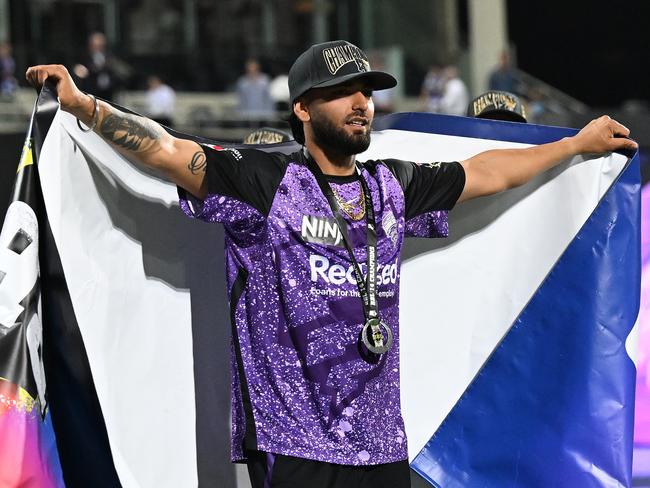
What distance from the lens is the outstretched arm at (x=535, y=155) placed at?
4.12 meters

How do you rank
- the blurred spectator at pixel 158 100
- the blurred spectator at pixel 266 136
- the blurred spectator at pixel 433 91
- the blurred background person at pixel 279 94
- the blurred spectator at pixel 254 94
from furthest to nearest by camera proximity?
the blurred spectator at pixel 433 91 → the blurred spectator at pixel 254 94 → the blurred spectator at pixel 158 100 → the blurred background person at pixel 279 94 → the blurred spectator at pixel 266 136

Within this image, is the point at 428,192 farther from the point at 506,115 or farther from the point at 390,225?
the point at 506,115

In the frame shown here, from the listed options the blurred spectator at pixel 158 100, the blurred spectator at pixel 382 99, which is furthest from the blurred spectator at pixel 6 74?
the blurred spectator at pixel 382 99

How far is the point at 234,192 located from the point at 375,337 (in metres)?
0.62

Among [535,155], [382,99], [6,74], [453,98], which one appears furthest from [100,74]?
[535,155]

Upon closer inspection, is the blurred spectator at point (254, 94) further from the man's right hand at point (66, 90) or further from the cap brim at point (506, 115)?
the man's right hand at point (66, 90)

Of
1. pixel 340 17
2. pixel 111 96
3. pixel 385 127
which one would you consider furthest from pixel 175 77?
pixel 385 127

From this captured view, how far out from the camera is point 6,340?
3.57m

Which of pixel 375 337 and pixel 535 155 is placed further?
pixel 535 155

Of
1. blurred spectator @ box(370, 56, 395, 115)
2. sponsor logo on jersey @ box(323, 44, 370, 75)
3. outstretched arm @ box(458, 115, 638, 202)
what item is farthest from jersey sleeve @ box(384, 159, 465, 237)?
blurred spectator @ box(370, 56, 395, 115)

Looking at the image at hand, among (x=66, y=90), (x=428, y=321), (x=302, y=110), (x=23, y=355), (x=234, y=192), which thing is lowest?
(x=428, y=321)

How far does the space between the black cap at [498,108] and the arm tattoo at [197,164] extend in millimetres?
1779

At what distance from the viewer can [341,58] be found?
3.68 metres

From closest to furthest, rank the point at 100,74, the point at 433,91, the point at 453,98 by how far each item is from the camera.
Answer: the point at 100,74 < the point at 453,98 < the point at 433,91
